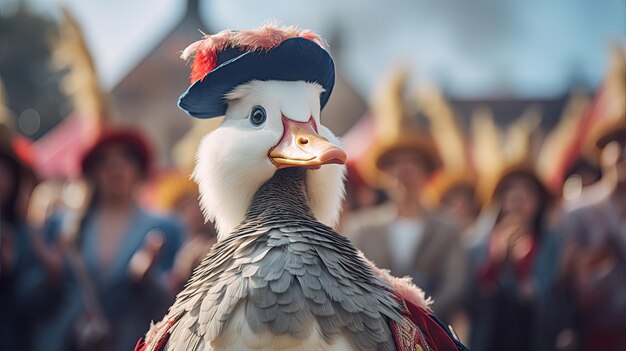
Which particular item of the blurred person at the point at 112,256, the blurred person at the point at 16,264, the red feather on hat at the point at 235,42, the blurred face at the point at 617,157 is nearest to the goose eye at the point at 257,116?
the red feather on hat at the point at 235,42

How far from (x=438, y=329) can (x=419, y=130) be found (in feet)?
8.78

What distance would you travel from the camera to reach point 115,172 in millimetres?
3727

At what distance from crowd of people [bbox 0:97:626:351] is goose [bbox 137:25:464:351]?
187cm

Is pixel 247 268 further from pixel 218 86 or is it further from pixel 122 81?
pixel 122 81

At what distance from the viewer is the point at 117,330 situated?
11.4 feet

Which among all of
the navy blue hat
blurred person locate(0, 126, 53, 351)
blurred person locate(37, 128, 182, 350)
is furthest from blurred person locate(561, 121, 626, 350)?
the navy blue hat

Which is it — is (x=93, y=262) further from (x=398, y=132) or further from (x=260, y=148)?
(x=260, y=148)

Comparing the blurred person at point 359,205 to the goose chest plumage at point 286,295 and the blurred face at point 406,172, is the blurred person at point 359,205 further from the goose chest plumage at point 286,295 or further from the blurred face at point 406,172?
the goose chest plumage at point 286,295

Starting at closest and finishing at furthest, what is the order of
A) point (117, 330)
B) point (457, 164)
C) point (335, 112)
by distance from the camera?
point (117, 330), point (457, 164), point (335, 112)

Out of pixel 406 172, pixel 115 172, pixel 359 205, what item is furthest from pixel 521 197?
pixel 115 172

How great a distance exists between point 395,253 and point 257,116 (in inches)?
91.5

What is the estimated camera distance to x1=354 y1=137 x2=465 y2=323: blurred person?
3764 millimetres

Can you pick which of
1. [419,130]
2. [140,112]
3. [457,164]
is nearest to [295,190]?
[419,130]

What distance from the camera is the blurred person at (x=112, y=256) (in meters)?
3.46
